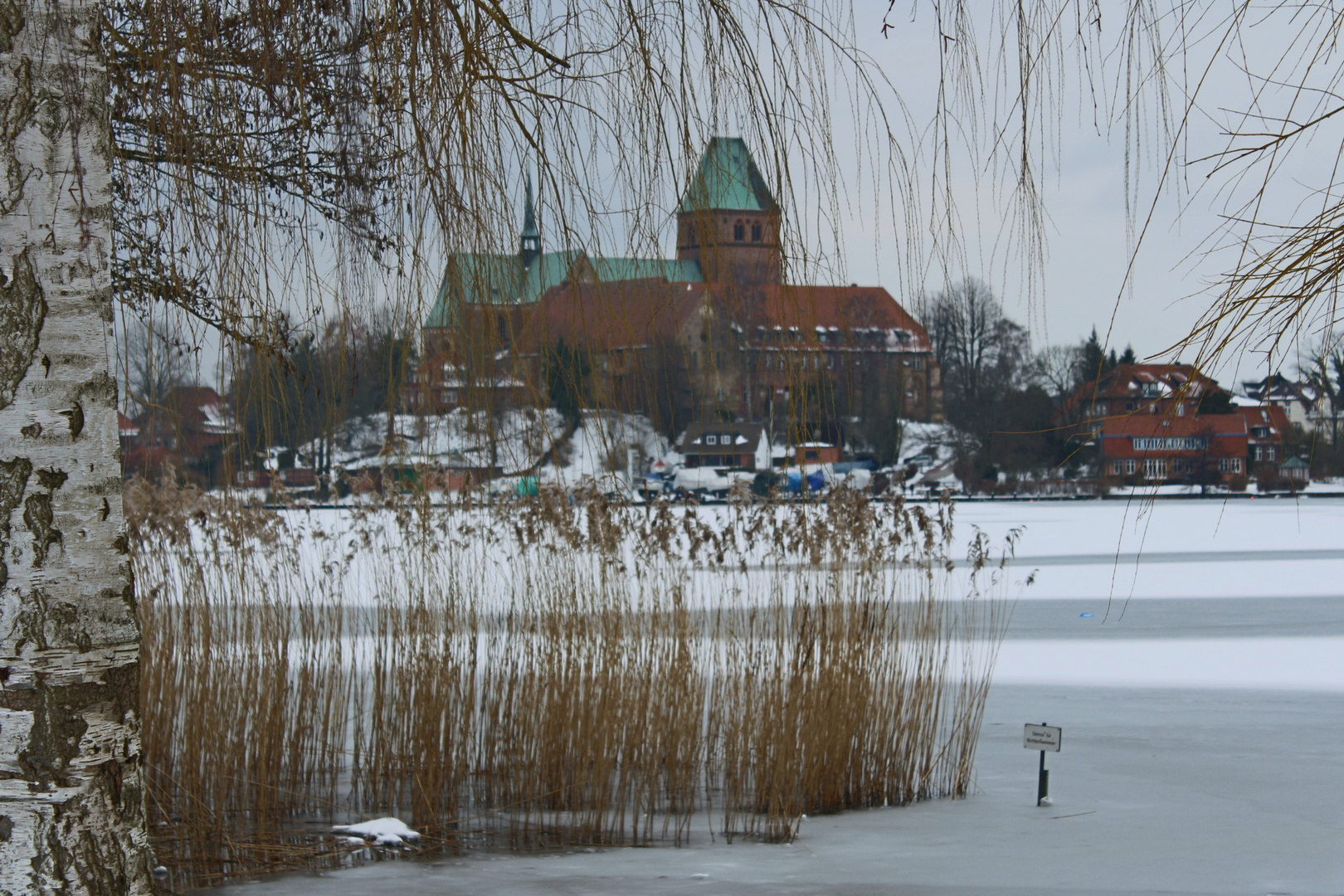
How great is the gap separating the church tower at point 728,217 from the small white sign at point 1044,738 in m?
2.98

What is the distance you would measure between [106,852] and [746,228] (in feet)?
4.63

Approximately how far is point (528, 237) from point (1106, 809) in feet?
12.0

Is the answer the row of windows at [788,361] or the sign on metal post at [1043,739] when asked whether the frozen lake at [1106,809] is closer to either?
the sign on metal post at [1043,739]

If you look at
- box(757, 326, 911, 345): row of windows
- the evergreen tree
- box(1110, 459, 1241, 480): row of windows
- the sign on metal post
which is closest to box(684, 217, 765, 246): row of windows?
box(757, 326, 911, 345): row of windows

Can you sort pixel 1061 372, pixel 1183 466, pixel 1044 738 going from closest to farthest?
pixel 1044 738, pixel 1061 372, pixel 1183 466

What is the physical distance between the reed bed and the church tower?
2238 millimetres

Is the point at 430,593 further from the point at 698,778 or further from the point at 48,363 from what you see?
the point at 48,363

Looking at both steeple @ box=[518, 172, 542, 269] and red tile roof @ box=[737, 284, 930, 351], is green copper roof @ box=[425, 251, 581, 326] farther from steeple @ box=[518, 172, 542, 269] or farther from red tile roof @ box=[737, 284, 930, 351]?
red tile roof @ box=[737, 284, 930, 351]

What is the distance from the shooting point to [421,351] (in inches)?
87.0

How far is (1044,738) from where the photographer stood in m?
4.47

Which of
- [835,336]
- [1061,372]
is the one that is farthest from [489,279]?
[1061,372]

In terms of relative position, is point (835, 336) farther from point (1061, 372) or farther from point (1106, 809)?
point (1061, 372)

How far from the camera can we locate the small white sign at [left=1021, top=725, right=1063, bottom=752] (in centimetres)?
444

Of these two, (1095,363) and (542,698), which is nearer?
(1095,363)
